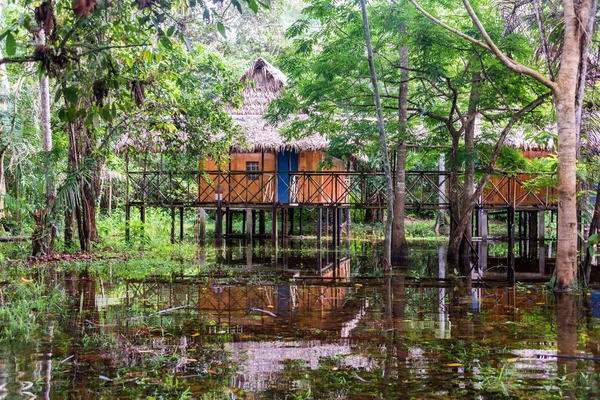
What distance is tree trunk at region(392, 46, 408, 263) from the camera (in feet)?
41.3

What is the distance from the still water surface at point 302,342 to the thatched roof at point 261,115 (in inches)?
331

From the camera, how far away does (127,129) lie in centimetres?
1264

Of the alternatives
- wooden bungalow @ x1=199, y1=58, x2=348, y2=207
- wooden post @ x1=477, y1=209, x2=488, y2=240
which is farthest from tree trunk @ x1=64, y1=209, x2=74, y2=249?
wooden post @ x1=477, y1=209, x2=488, y2=240

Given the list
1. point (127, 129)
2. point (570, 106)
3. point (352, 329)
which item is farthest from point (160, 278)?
point (570, 106)

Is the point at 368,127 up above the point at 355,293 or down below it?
above

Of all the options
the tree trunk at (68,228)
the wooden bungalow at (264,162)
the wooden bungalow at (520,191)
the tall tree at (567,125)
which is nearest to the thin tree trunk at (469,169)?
the wooden bungalow at (520,191)

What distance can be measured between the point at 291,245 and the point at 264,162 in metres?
2.87

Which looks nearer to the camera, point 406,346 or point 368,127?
point 406,346

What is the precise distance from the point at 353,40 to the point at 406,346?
8171 mm

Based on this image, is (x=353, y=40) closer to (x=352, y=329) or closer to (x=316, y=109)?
(x=316, y=109)

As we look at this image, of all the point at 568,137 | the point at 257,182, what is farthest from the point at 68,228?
the point at 568,137

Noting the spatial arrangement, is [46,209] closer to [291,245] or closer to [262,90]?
[291,245]

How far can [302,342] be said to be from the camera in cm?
484

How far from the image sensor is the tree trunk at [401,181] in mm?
12602
